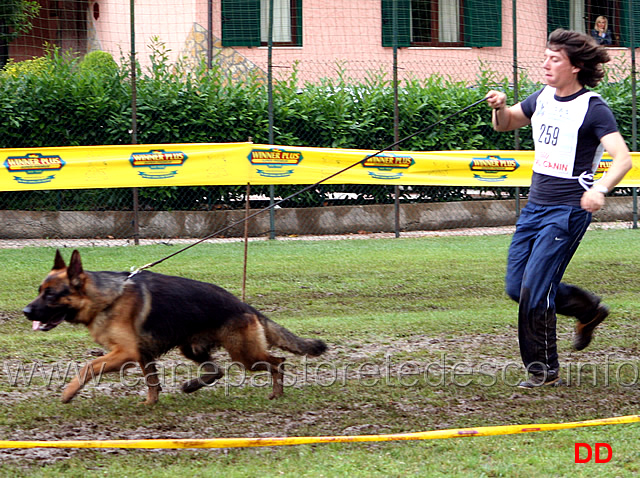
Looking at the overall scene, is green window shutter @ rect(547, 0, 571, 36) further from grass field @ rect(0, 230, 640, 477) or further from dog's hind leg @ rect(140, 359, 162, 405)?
dog's hind leg @ rect(140, 359, 162, 405)

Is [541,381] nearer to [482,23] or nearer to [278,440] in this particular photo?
[278,440]

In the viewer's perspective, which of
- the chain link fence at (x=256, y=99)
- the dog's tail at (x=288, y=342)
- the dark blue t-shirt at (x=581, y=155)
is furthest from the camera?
the chain link fence at (x=256, y=99)

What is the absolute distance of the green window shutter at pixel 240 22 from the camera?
1688 cm

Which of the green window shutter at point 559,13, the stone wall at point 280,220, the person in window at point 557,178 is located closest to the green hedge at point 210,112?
the stone wall at point 280,220

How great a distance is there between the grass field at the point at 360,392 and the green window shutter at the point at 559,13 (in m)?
10.3

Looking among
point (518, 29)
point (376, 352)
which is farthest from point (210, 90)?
point (376, 352)

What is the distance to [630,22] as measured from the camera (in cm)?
1505

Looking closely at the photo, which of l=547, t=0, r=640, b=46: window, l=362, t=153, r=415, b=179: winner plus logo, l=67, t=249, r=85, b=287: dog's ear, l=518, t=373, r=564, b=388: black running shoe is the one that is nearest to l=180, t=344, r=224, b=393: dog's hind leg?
l=67, t=249, r=85, b=287: dog's ear

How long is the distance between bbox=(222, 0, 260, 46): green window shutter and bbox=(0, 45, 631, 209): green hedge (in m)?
2.43

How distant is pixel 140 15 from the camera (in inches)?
535

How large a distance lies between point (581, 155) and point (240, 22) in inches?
531

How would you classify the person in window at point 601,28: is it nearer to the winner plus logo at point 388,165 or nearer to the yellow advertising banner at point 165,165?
the winner plus logo at point 388,165

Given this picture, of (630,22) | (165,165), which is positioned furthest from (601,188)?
(630,22)

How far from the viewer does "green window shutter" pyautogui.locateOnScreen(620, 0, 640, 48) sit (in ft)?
49.4
